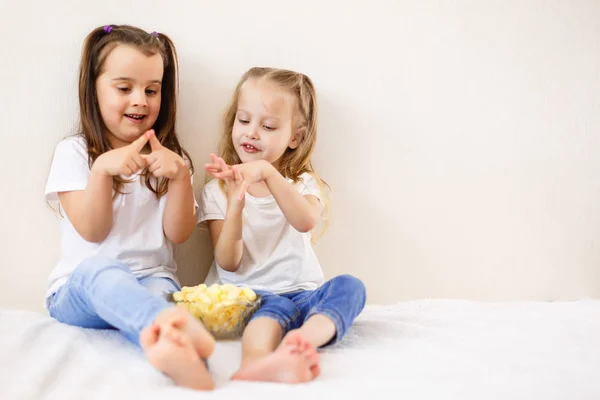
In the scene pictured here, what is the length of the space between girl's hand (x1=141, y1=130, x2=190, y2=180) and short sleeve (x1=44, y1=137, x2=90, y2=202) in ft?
0.48

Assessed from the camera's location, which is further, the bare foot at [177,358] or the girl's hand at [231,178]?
the girl's hand at [231,178]

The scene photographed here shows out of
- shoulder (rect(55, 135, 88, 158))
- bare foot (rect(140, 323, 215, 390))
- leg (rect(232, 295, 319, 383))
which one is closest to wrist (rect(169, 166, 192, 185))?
shoulder (rect(55, 135, 88, 158))

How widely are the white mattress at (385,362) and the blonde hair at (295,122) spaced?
1.31 feet

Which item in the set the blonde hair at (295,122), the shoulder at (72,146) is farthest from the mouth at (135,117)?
the blonde hair at (295,122)

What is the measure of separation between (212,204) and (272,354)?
570 millimetres

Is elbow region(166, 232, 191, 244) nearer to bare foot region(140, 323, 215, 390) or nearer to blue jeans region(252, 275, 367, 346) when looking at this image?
blue jeans region(252, 275, 367, 346)

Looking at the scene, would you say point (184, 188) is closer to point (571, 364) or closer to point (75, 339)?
point (75, 339)

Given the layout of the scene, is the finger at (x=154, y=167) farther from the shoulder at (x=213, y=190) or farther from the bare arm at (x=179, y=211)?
the shoulder at (x=213, y=190)

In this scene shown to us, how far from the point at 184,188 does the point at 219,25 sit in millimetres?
450

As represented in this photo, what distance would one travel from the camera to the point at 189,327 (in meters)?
0.93

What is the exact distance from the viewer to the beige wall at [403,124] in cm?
139

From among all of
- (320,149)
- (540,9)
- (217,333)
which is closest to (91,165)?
(217,333)

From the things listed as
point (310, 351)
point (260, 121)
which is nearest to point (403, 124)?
point (260, 121)

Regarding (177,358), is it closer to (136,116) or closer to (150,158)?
(150,158)
